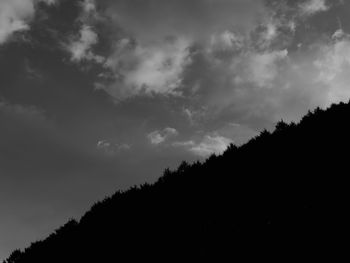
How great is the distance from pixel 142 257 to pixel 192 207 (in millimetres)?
2386

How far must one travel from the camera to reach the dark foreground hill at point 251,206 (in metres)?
10.1

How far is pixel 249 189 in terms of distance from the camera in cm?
1191

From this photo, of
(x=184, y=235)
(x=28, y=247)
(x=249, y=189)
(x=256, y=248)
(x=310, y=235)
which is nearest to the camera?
(x=310, y=235)

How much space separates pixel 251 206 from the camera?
38.0ft

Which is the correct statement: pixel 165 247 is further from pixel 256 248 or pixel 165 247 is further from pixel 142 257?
pixel 256 248

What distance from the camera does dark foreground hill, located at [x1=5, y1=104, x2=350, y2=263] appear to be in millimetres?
10133

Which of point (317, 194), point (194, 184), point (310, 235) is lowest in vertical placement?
point (310, 235)

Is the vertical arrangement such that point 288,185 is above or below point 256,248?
above

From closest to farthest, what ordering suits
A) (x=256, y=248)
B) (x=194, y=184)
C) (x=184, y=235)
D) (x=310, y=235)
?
(x=310, y=235) → (x=256, y=248) → (x=184, y=235) → (x=194, y=184)

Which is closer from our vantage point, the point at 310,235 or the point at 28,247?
the point at 310,235

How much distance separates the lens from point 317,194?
10320 millimetres

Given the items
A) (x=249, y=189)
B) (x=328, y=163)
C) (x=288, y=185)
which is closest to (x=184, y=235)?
(x=249, y=189)

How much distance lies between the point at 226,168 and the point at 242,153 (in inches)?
27.6

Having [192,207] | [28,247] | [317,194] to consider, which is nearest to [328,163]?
[317,194]
